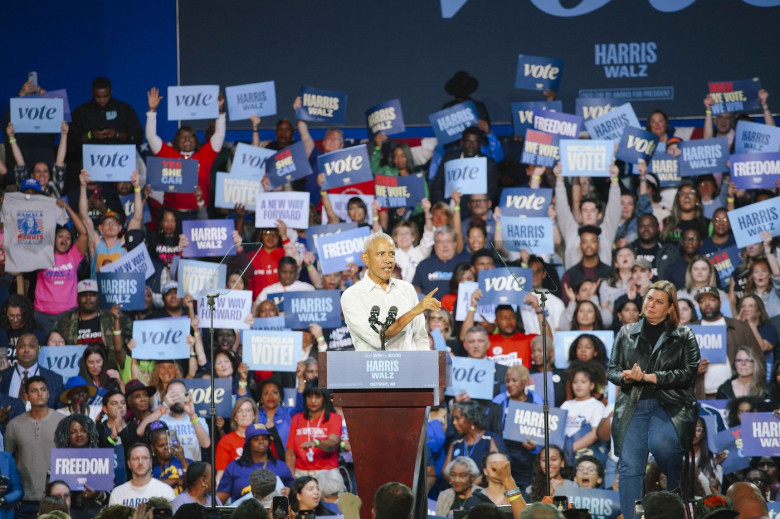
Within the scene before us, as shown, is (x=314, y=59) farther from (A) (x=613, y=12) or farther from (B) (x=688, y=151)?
(B) (x=688, y=151)

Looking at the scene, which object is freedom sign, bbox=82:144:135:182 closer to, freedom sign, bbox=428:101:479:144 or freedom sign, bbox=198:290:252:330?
freedom sign, bbox=198:290:252:330

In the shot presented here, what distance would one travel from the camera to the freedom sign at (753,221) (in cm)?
920

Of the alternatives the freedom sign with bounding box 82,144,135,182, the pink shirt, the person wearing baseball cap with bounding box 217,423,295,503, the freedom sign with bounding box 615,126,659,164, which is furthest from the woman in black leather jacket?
the freedom sign with bounding box 82,144,135,182

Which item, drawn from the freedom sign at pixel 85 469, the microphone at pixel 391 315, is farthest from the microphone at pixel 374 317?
the freedom sign at pixel 85 469

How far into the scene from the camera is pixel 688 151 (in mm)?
9930

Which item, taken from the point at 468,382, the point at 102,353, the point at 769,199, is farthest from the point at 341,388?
the point at 769,199

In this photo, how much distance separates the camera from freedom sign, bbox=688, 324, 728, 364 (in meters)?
8.52

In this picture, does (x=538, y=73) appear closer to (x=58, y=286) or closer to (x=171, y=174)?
(x=171, y=174)

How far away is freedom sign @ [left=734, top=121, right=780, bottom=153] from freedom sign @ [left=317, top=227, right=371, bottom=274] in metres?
3.43

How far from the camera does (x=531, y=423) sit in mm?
8242

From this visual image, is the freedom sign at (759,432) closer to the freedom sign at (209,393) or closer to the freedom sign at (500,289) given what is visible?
the freedom sign at (500,289)

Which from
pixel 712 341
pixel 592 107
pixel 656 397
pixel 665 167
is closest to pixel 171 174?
pixel 592 107

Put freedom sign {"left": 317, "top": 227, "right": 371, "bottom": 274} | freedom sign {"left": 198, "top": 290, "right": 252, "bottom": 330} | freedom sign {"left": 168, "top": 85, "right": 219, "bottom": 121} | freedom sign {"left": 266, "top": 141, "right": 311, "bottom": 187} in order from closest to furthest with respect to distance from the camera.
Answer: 1. freedom sign {"left": 198, "top": 290, "right": 252, "bottom": 330}
2. freedom sign {"left": 317, "top": 227, "right": 371, "bottom": 274}
3. freedom sign {"left": 266, "top": 141, "right": 311, "bottom": 187}
4. freedom sign {"left": 168, "top": 85, "right": 219, "bottom": 121}

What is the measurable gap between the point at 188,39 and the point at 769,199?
21.5 ft
